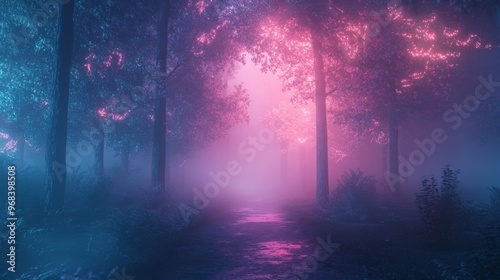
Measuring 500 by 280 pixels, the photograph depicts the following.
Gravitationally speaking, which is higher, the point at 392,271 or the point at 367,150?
the point at 367,150

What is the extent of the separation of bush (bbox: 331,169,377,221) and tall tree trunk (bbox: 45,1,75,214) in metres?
12.1

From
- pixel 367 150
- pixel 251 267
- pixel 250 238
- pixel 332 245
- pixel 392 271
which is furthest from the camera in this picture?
pixel 367 150

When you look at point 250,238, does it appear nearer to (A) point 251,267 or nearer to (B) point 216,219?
(A) point 251,267

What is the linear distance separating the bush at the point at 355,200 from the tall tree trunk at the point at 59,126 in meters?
12.1

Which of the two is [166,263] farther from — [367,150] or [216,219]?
[367,150]

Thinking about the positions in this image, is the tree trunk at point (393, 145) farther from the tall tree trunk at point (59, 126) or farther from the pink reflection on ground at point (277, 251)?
the tall tree trunk at point (59, 126)

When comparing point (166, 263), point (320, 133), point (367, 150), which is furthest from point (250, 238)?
point (367, 150)

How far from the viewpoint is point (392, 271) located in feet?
23.4

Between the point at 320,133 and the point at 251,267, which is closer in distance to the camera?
the point at 251,267

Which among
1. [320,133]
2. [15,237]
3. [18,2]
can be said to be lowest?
[15,237]

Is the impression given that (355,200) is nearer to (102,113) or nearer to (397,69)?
(397,69)

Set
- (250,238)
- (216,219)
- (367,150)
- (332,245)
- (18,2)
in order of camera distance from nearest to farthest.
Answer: (332,245), (250,238), (18,2), (216,219), (367,150)

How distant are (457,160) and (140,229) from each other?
111ft

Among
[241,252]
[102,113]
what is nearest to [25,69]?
[102,113]
